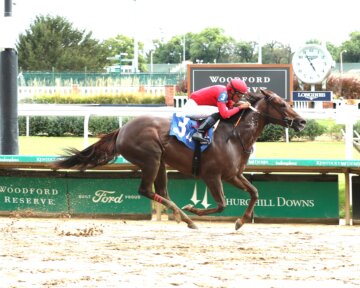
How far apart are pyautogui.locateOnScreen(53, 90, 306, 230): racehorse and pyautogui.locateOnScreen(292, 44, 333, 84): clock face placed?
6274mm

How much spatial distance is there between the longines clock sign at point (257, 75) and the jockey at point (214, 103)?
210 cm

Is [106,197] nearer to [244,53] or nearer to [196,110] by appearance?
[196,110]

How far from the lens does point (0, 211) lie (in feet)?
39.5

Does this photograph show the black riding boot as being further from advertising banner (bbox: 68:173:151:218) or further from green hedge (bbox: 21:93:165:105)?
green hedge (bbox: 21:93:165:105)

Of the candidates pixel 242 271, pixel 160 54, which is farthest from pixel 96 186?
pixel 160 54

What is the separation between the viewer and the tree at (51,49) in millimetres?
53278

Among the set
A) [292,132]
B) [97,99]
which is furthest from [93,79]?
[292,132]

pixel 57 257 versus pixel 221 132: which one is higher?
pixel 221 132

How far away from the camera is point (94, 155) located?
10.4 m

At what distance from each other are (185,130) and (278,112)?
1.09m

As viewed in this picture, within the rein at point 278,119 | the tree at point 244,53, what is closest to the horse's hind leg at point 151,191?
the rein at point 278,119

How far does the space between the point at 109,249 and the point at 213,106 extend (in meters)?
2.41

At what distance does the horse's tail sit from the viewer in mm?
10375

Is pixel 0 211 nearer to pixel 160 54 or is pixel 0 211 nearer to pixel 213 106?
pixel 213 106
